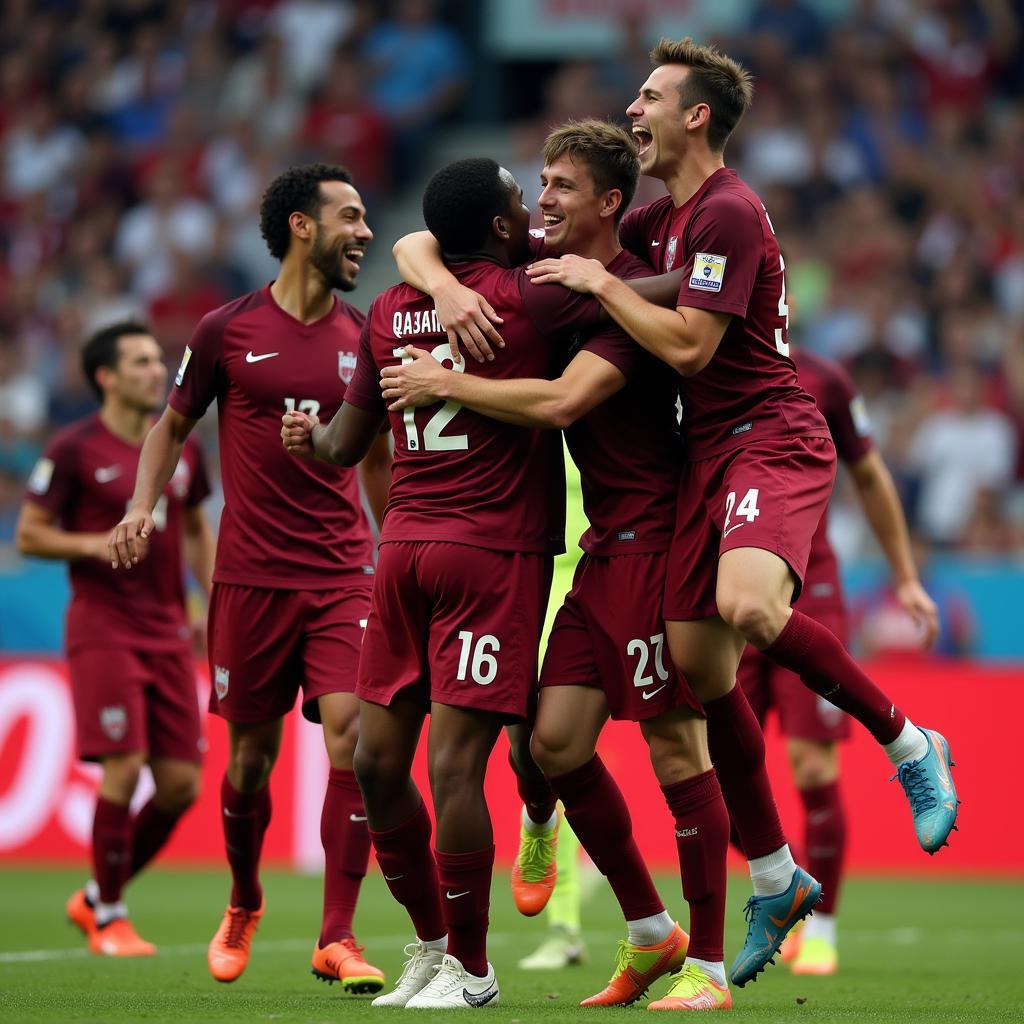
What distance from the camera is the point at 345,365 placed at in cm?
734

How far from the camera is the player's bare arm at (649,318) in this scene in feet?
19.2

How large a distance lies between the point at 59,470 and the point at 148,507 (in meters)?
2.30

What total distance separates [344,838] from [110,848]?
2177 mm

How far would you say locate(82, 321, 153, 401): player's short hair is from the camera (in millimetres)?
9367

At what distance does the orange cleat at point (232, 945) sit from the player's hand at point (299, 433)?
6.05 ft

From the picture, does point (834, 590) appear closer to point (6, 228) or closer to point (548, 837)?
point (548, 837)

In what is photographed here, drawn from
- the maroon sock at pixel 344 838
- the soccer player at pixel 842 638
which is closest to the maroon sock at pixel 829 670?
the maroon sock at pixel 344 838

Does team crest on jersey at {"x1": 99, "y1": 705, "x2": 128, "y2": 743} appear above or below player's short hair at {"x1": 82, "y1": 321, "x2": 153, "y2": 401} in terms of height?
below

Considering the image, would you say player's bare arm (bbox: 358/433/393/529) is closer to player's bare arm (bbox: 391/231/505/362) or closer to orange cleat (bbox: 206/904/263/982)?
player's bare arm (bbox: 391/231/505/362)

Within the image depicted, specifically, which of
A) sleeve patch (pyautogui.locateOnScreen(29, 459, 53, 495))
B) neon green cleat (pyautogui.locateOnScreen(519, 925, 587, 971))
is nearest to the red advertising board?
sleeve patch (pyautogui.locateOnScreen(29, 459, 53, 495))

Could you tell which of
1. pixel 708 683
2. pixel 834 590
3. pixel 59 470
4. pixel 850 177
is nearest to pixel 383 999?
pixel 708 683

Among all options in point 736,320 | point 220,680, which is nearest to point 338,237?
point 220,680

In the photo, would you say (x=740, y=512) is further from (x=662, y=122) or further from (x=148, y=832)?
(x=148, y=832)

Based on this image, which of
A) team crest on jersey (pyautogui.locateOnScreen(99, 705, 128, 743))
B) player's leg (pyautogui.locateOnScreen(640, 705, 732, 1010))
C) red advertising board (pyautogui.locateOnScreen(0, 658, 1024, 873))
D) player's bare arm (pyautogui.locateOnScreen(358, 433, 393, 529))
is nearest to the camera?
player's leg (pyautogui.locateOnScreen(640, 705, 732, 1010))
